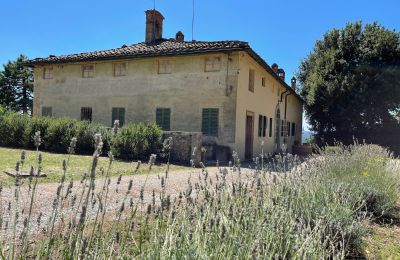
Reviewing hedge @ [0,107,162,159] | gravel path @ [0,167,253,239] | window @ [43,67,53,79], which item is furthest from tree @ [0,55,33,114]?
gravel path @ [0,167,253,239]

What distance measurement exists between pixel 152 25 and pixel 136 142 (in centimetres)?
1029

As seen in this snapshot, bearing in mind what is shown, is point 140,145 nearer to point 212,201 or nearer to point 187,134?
point 187,134

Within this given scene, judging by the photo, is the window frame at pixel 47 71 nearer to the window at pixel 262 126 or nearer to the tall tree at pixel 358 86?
the window at pixel 262 126

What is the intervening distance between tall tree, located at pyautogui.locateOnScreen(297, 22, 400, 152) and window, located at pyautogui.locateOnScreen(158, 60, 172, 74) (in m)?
15.3

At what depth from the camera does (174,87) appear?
55.8ft

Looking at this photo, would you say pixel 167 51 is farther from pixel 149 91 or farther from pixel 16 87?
pixel 16 87

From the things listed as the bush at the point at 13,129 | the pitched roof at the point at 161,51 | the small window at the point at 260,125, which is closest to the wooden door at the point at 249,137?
the small window at the point at 260,125

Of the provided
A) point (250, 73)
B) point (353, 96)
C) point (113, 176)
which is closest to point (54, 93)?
point (250, 73)

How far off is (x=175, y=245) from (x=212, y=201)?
0.94 meters

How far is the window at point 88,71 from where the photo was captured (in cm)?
1967

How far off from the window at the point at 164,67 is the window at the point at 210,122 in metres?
3.05

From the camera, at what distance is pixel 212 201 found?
308 centimetres

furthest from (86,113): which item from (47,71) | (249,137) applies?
(249,137)

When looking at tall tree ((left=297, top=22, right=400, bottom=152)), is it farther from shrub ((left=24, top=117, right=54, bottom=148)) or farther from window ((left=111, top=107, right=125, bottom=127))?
shrub ((left=24, top=117, right=54, bottom=148))
